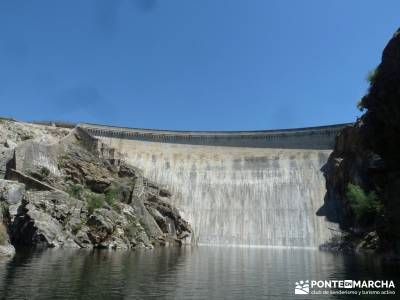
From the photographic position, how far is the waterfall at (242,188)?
5947 centimetres

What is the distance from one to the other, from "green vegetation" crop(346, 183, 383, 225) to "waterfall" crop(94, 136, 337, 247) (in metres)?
6.14

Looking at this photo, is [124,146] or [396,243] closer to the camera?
[396,243]

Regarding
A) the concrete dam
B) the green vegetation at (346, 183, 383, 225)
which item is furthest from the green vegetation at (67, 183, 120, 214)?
the green vegetation at (346, 183, 383, 225)

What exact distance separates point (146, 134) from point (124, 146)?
→ 4531 millimetres

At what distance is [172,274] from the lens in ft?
72.0

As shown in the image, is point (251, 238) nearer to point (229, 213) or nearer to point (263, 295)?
point (229, 213)

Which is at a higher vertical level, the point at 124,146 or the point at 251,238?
the point at 124,146

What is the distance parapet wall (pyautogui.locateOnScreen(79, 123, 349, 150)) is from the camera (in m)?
70.4

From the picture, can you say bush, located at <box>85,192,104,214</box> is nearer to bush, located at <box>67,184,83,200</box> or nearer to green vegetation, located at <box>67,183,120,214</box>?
green vegetation, located at <box>67,183,120,214</box>

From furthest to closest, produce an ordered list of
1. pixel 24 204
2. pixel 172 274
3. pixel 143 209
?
pixel 143 209 → pixel 24 204 → pixel 172 274

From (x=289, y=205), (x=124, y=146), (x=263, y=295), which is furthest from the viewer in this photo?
(x=124, y=146)

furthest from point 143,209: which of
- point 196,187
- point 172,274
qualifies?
point 172,274

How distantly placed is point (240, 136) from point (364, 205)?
91.9ft

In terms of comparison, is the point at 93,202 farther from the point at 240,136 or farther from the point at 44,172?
the point at 240,136
